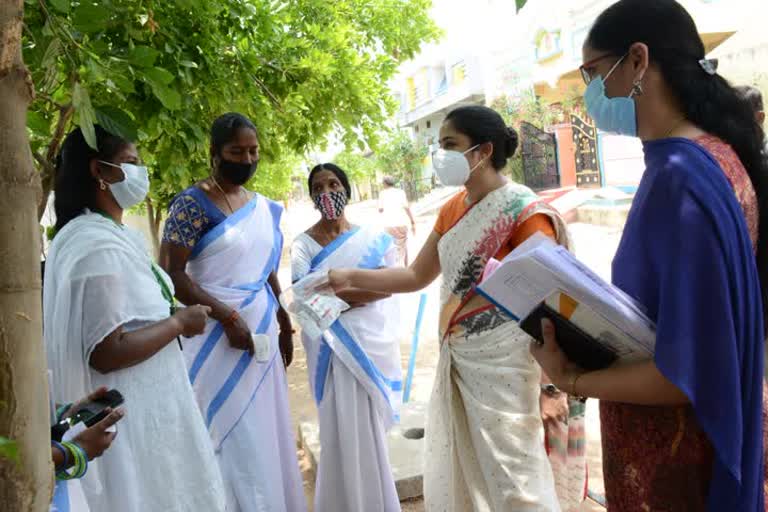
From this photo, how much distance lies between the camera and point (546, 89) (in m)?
18.2

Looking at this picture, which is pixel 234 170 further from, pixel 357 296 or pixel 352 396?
pixel 352 396

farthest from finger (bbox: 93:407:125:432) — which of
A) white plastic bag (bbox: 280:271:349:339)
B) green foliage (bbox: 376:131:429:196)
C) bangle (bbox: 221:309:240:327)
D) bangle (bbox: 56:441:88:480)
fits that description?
green foliage (bbox: 376:131:429:196)

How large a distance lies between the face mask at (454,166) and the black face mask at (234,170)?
1.04 meters

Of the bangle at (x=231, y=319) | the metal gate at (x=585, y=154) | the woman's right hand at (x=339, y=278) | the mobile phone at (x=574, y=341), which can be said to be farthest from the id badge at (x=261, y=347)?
the metal gate at (x=585, y=154)

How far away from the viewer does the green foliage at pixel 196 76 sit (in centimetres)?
167

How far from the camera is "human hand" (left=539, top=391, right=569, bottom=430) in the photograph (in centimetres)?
253

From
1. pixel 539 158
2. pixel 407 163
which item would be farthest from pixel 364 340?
pixel 407 163

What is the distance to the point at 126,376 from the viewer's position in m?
2.01

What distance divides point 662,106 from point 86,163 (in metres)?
1.78

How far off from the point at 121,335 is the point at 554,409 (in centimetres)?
168

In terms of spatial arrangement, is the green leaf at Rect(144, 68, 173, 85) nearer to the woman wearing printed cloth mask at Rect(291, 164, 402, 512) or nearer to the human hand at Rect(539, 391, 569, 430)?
the woman wearing printed cloth mask at Rect(291, 164, 402, 512)

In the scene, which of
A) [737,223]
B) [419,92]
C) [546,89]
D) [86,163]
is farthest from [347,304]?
[419,92]

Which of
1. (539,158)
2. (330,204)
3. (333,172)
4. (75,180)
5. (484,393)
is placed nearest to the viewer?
(75,180)

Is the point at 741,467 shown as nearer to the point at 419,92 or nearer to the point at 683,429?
the point at 683,429
